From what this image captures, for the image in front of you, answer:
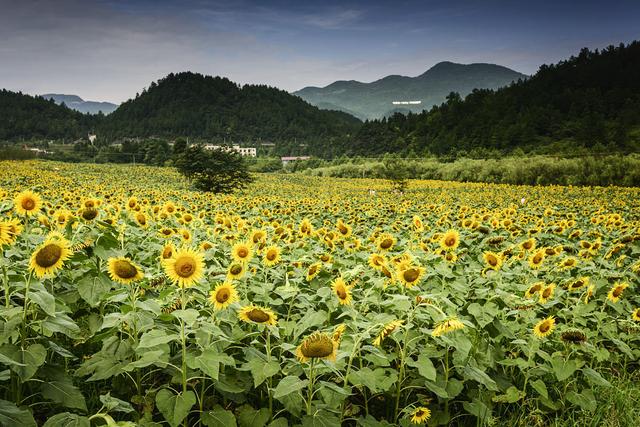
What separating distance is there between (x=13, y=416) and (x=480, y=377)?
6.70 feet

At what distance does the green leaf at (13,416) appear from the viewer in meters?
1.32

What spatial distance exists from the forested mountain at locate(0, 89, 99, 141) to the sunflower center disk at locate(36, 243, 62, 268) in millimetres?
139189

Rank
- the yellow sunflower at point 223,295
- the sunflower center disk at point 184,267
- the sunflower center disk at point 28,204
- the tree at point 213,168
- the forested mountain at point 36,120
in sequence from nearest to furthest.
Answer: the sunflower center disk at point 184,267
the yellow sunflower at point 223,295
the sunflower center disk at point 28,204
the tree at point 213,168
the forested mountain at point 36,120

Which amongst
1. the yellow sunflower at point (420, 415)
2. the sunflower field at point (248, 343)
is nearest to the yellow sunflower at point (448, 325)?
the sunflower field at point (248, 343)

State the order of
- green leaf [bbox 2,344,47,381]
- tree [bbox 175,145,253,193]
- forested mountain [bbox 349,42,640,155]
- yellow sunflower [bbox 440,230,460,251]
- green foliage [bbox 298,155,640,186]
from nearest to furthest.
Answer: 1. green leaf [bbox 2,344,47,381]
2. yellow sunflower [bbox 440,230,460,251]
3. tree [bbox 175,145,253,193]
4. green foliage [bbox 298,155,640,186]
5. forested mountain [bbox 349,42,640,155]

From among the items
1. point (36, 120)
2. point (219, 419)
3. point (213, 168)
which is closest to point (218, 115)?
point (36, 120)

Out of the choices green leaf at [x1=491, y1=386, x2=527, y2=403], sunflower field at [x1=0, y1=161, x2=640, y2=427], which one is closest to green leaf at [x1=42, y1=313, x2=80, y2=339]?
sunflower field at [x1=0, y1=161, x2=640, y2=427]

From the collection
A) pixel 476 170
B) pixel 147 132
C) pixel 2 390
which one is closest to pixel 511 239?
pixel 2 390

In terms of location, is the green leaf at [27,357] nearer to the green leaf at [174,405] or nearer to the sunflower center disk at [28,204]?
the green leaf at [174,405]

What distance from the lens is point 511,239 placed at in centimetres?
603

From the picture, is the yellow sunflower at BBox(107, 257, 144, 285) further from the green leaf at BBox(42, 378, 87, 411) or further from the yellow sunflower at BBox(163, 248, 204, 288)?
the green leaf at BBox(42, 378, 87, 411)

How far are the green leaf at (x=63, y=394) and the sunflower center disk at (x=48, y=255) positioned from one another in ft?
1.61

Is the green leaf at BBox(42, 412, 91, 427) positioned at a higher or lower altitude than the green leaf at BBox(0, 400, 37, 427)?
lower

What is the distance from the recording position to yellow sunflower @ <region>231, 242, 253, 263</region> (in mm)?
2906
